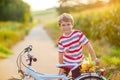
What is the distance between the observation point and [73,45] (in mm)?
6250

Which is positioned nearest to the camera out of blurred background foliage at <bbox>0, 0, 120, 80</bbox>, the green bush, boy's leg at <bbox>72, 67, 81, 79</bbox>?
boy's leg at <bbox>72, 67, 81, 79</bbox>

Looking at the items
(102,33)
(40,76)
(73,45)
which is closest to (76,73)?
(73,45)

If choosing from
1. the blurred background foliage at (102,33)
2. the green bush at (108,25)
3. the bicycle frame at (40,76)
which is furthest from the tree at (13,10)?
the bicycle frame at (40,76)

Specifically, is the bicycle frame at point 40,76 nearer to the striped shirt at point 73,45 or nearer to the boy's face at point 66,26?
the striped shirt at point 73,45

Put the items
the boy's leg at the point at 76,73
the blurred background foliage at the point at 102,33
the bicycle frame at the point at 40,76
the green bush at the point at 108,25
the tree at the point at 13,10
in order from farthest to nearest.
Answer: the tree at the point at 13,10 → the green bush at the point at 108,25 → the blurred background foliage at the point at 102,33 → the boy's leg at the point at 76,73 → the bicycle frame at the point at 40,76

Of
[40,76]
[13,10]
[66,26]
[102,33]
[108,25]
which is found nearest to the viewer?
[40,76]

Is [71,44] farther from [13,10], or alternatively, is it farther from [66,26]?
[13,10]

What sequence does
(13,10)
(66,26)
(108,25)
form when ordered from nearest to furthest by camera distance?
(66,26) → (108,25) → (13,10)

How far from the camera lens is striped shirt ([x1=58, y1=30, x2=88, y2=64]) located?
247 inches

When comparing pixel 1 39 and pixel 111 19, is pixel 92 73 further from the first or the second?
pixel 1 39

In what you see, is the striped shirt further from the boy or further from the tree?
the tree

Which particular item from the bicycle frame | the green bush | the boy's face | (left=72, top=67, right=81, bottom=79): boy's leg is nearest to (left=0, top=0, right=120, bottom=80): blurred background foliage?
the green bush

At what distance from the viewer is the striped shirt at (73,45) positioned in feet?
20.5

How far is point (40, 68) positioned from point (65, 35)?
20.4ft
